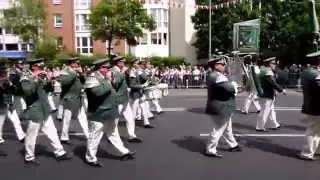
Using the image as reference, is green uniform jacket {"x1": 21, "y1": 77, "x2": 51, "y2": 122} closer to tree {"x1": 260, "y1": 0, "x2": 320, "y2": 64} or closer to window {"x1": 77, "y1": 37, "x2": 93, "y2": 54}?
tree {"x1": 260, "y1": 0, "x2": 320, "y2": 64}

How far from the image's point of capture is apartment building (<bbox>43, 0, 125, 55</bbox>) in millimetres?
63969

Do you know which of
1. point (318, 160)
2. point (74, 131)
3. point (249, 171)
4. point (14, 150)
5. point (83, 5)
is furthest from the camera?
point (83, 5)

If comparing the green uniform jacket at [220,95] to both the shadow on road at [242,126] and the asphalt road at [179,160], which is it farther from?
the shadow on road at [242,126]

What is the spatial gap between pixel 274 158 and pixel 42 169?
155 inches

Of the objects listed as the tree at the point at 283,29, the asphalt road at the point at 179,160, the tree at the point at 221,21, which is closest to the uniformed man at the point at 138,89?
the asphalt road at the point at 179,160

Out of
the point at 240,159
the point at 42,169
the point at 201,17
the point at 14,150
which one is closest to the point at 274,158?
the point at 240,159

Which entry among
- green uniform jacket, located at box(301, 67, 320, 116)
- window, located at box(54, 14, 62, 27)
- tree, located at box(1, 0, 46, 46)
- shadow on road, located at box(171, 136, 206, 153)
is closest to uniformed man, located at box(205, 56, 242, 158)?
shadow on road, located at box(171, 136, 206, 153)

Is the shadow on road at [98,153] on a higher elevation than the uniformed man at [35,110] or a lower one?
lower

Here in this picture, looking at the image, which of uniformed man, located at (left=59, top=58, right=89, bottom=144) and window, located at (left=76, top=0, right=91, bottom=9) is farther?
window, located at (left=76, top=0, right=91, bottom=9)

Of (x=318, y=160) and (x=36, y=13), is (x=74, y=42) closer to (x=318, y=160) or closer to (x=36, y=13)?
(x=36, y=13)

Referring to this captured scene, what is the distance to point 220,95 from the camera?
970 cm

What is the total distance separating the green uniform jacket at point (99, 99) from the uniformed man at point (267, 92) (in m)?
4.73

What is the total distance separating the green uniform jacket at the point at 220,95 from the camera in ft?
31.5

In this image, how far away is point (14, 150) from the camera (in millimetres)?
10617
